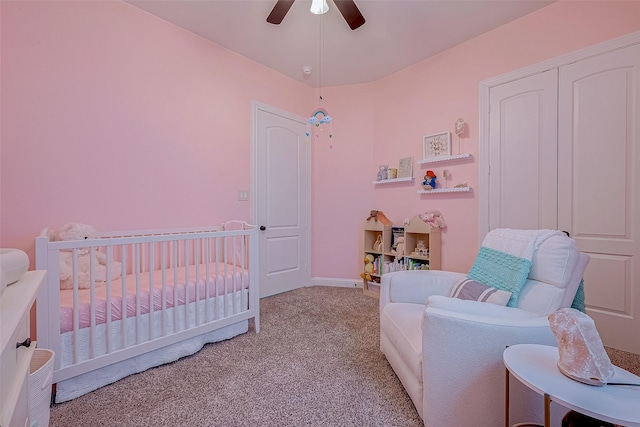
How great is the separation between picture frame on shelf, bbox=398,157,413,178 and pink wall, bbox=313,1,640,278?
6cm

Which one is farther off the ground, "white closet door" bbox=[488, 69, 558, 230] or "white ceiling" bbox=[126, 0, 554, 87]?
"white ceiling" bbox=[126, 0, 554, 87]

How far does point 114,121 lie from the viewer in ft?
7.12

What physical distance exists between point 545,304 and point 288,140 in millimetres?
2913

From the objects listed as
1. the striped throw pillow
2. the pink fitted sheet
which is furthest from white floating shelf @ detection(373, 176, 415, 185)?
the pink fitted sheet

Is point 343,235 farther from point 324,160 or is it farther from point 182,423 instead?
point 182,423

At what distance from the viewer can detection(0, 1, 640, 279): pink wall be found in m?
1.85

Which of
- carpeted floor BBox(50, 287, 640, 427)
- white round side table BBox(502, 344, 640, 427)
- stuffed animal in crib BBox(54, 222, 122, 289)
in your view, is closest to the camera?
white round side table BBox(502, 344, 640, 427)

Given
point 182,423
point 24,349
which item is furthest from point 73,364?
point 24,349

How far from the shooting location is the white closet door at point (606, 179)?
1.94 m

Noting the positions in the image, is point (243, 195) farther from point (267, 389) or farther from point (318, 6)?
point (267, 389)

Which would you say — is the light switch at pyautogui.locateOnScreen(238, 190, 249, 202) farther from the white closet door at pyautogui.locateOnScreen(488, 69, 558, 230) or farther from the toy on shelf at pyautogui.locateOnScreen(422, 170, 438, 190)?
the white closet door at pyautogui.locateOnScreen(488, 69, 558, 230)

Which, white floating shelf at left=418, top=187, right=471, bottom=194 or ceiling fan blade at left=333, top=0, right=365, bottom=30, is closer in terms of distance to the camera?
ceiling fan blade at left=333, top=0, right=365, bottom=30

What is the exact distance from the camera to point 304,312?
271 centimetres

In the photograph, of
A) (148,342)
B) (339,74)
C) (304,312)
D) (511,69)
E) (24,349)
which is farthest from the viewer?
(339,74)
